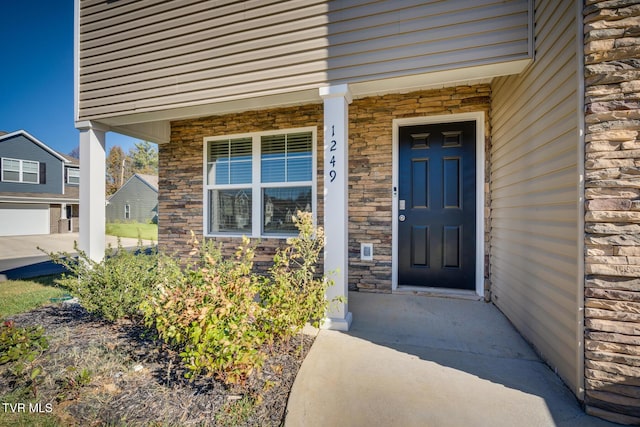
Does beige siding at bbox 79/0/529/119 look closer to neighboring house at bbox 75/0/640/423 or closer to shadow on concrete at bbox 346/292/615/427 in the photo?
neighboring house at bbox 75/0/640/423

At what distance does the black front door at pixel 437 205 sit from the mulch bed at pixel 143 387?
1.84 m

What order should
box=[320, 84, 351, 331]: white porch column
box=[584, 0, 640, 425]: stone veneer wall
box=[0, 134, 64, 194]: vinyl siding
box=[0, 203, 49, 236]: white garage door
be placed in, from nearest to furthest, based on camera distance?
1. box=[584, 0, 640, 425]: stone veneer wall
2. box=[320, 84, 351, 331]: white porch column
3. box=[0, 203, 49, 236]: white garage door
4. box=[0, 134, 64, 194]: vinyl siding

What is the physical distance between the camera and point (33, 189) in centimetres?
1627

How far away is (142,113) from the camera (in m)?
3.34

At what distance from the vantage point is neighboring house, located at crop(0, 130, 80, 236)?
15.0 m

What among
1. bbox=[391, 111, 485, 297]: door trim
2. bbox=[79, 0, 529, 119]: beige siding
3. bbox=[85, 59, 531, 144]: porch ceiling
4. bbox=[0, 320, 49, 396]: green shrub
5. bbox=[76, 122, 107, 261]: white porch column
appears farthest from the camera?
bbox=[76, 122, 107, 261]: white porch column

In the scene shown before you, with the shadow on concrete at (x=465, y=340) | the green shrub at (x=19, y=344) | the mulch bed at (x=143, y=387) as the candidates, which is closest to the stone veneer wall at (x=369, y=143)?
the shadow on concrete at (x=465, y=340)

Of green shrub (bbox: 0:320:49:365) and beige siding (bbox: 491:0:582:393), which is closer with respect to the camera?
beige siding (bbox: 491:0:582:393)

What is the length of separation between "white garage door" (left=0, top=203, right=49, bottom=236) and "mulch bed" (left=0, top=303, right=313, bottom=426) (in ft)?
61.7

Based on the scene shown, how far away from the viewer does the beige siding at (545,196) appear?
66.8 inches

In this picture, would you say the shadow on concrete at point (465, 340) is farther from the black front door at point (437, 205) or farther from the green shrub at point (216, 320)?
the green shrub at point (216, 320)

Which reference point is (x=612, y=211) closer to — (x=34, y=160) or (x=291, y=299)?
(x=291, y=299)

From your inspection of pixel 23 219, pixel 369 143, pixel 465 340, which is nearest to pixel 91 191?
pixel 369 143

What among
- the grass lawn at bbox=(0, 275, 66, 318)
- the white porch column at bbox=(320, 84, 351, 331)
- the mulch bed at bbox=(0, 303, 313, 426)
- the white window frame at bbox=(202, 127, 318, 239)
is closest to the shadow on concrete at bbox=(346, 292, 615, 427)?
the white porch column at bbox=(320, 84, 351, 331)
